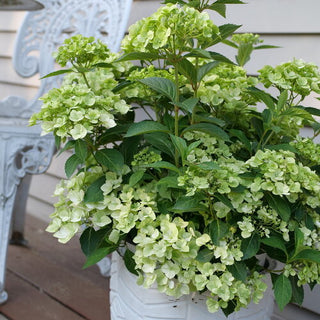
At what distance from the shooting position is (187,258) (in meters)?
0.93

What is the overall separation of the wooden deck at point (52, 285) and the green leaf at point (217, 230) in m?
0.90

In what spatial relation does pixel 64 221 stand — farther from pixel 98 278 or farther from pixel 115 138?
pixel 98 278

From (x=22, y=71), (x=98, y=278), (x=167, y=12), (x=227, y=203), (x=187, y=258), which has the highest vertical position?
(x=167, y=12)

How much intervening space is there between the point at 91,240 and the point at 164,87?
1.23ft

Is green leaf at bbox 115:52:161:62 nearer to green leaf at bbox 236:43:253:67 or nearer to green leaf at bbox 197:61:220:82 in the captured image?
green leaf at bbox 197:61:220:82

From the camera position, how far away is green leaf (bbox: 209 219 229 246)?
3.00ft

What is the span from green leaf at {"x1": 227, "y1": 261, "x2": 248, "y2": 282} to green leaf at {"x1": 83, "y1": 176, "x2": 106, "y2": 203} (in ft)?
1.01

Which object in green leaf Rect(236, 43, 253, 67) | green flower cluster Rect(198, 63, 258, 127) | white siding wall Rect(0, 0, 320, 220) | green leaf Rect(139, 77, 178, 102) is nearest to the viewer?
green leaf Rect(139, 77, 178, 102)

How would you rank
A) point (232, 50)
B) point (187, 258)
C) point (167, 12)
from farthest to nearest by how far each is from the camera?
point (232, 50) < point (187, 258) < point (167, 12)

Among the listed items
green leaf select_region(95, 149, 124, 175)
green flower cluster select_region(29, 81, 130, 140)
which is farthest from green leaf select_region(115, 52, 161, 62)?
green leaf select_region(95, 149, 124, 175)

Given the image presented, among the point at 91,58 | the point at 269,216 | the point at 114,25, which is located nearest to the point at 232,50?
the point at 114,25

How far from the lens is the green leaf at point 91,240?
3.39 ft

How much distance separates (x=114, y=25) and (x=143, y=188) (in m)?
1.09

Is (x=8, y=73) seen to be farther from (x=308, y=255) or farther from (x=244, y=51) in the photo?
(x=308, y=255)
